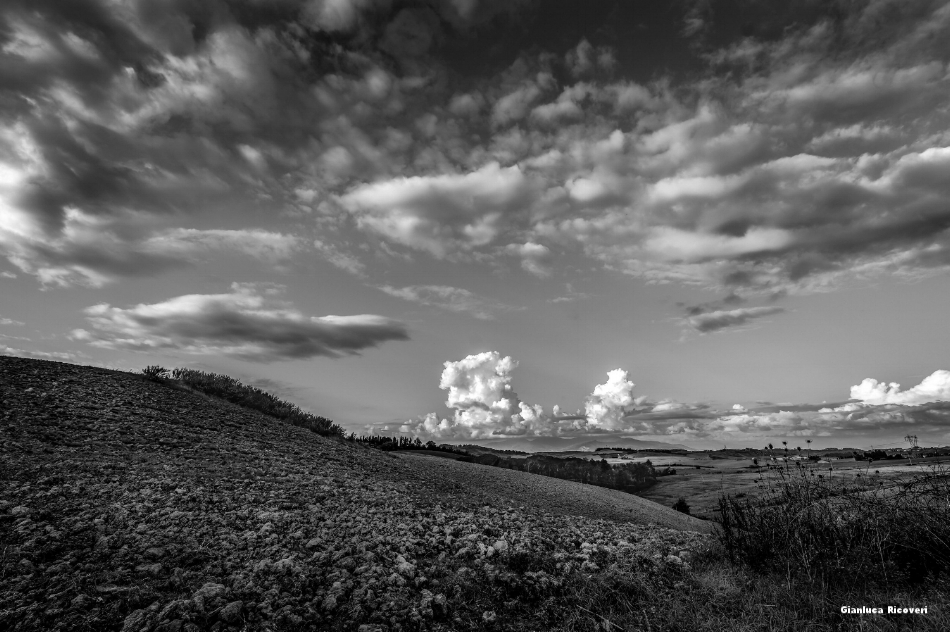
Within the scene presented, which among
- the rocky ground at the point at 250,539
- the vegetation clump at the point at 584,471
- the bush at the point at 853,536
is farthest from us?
the vegetation clump at the point at 584,471

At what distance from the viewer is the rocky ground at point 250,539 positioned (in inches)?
152

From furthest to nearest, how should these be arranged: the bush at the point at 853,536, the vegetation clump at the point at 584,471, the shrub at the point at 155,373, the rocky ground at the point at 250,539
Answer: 1. the vegetation clump at the point at 584,471
2. the shrub at the point at 155,373
3. the bush at the point at 853,536
4. the rocky ground at the point at 250,539

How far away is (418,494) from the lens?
8.16m

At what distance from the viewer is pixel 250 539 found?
4.97m

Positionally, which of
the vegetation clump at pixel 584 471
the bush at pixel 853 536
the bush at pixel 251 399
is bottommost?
the vegetation clump at pixel 584 471

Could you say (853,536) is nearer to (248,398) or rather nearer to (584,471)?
(248,398)

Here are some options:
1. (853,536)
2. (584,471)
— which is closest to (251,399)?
(853,536)

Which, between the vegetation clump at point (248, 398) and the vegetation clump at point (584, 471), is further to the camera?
the vegetation clump at point (584, 471)

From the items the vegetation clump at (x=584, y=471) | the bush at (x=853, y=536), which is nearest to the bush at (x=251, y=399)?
the vegetation clump at (x=584, y=471)

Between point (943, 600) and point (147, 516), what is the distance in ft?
27.6

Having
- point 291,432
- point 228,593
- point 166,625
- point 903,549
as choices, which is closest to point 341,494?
point 228,593

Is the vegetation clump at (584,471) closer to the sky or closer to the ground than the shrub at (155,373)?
closer to the ground

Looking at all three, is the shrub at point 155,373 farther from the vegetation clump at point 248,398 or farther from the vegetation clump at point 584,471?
the vegetation clump at point 584,471

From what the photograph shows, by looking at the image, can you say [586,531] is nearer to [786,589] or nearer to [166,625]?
[786,589]
